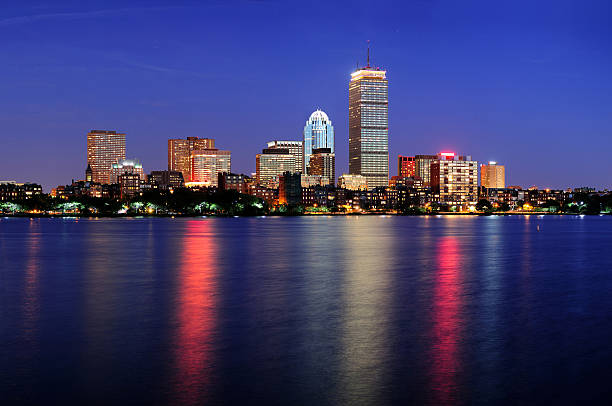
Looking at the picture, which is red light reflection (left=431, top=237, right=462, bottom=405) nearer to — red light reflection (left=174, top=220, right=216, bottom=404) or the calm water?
the calm water

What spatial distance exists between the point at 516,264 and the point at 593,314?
26.6 m

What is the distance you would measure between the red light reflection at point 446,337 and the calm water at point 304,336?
7 centimetres

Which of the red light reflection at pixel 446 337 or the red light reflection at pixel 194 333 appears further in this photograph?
the red light reflection at pixel 446 337

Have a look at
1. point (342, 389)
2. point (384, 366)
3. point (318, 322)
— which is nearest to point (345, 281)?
point (318, 322)

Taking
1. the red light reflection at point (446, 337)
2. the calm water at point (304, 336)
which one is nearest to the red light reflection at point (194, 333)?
the calm water at point (304, 336)

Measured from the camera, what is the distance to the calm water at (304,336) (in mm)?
16344

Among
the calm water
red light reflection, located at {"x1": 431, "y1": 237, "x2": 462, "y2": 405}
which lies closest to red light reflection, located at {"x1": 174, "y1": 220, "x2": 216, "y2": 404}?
the calm water

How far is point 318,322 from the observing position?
85.5 ft

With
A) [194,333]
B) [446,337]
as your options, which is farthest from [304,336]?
[446,337]

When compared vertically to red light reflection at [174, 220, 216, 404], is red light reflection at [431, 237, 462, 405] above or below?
below

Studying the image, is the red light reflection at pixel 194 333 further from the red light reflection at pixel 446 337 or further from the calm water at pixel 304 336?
the red light reflection at pixel 446 337

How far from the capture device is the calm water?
16344mm

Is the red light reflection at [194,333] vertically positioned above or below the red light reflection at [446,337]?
above

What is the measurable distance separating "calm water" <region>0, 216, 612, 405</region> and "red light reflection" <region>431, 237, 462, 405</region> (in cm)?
7
